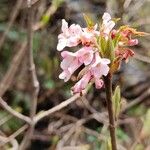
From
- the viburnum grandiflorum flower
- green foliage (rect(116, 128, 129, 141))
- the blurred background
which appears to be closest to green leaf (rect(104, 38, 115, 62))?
the viburnum grandiflorum flower

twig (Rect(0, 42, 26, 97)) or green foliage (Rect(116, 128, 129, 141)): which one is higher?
twig (Rect(0, 42, 26, 97))

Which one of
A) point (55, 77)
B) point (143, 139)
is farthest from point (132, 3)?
point (55, 77)

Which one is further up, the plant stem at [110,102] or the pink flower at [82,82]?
the pink flower at [82,82]

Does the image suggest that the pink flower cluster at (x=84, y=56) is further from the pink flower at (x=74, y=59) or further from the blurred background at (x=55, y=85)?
the blurred background at (x=55, y=85)

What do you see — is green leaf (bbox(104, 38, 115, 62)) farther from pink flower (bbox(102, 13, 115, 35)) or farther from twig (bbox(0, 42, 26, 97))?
twig (bbox(0, 42, 26, 97))

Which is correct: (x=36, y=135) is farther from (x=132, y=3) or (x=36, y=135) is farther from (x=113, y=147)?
(x=113, y=147)

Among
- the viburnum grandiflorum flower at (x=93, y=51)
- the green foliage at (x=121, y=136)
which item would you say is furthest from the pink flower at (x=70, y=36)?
the green foliage at (x=121, y=136)

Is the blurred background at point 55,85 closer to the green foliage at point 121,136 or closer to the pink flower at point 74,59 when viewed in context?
the green foliage at point 121,136

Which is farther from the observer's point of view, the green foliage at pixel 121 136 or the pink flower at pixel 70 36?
the green foliage at pixel 121 136
